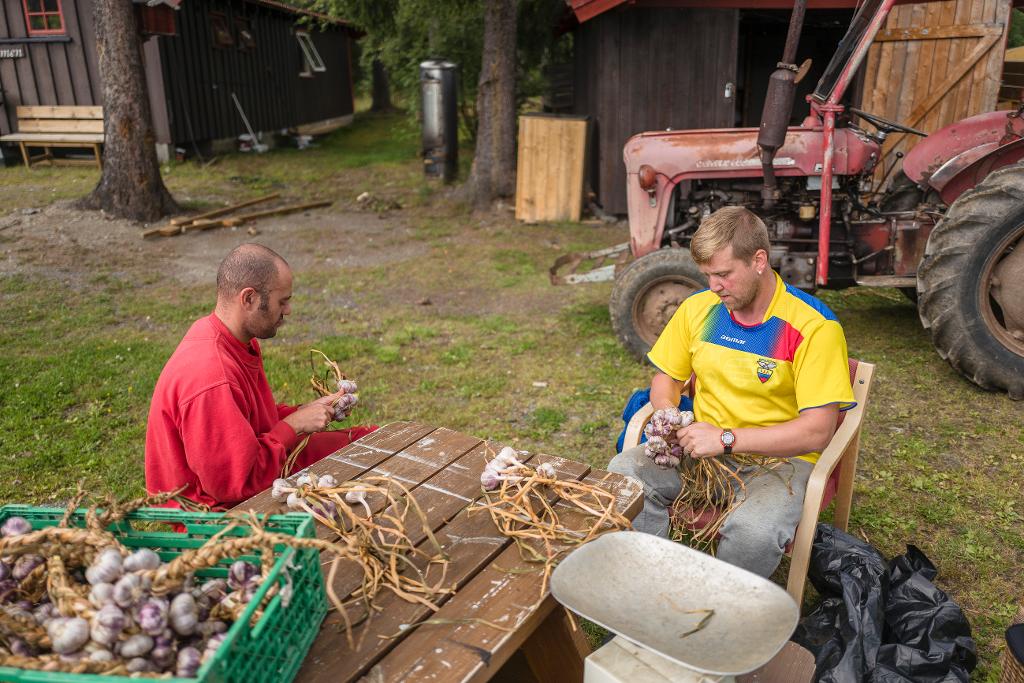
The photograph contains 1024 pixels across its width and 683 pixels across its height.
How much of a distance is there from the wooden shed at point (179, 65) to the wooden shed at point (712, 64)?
694 centimetres

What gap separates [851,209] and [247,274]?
435 centimetres

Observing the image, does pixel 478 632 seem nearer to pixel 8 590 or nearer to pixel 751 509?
pixel 8 590

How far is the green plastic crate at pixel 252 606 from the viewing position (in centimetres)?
133

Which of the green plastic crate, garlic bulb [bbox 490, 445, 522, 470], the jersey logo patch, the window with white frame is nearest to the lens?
the green plastic crate

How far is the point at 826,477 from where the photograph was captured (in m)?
2.70

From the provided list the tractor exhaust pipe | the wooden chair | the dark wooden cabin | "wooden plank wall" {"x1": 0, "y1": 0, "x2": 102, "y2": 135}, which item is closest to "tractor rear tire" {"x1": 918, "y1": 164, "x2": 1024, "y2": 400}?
the tractor exhaust pipe

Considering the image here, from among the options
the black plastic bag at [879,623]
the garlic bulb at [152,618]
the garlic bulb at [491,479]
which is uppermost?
the garlic bulb at [152,618]

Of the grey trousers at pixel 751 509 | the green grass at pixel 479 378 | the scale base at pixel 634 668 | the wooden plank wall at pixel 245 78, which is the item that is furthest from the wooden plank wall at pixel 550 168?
the scale base at pixel 634 668

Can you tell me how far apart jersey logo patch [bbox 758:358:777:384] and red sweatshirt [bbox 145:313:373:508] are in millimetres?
1711

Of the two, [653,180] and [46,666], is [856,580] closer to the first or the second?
[46,666]

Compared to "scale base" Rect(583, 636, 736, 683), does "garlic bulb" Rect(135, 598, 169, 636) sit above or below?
above

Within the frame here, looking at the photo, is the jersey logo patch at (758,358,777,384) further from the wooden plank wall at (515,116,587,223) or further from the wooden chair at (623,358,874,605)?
the wooden plank wall at (515,116,587,223)

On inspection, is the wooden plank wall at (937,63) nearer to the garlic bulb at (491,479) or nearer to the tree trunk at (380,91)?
the garlic bulb at (491,479)

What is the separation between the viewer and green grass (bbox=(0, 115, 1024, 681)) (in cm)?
374
